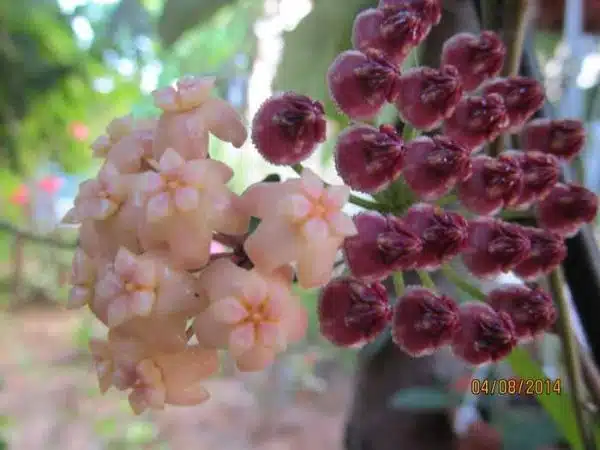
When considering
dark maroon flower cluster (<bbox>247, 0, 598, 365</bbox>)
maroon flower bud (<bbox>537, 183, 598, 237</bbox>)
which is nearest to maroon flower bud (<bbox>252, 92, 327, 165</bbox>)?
dark maroon flower cluster (<bbox>247, 0, 598, 365</bbox>)

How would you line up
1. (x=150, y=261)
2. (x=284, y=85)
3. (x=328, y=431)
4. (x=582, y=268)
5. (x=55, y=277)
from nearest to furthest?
(x=150, y=261) → (x=582, y=268) → (x=284, y=85) → (x=328, y=431) → (x=55, y=277)

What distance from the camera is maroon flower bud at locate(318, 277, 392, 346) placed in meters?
0.23

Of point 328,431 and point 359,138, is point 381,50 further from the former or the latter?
point 328,431

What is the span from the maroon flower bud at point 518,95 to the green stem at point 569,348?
0.08m

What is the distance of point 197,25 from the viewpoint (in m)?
0.56

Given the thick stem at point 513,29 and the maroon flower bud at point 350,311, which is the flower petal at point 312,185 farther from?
the thick stem at point 513,29

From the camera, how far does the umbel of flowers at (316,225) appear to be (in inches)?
8.6

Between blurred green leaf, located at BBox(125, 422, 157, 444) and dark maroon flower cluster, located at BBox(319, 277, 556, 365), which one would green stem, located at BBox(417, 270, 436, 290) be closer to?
dark maroon flower cluster, located at BBox(319, 277, 556, 365)

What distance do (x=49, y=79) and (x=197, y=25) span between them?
2.27ft

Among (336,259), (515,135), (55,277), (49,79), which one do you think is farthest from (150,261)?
(55,277)

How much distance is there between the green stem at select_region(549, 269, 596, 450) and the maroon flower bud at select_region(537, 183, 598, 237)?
0.03m

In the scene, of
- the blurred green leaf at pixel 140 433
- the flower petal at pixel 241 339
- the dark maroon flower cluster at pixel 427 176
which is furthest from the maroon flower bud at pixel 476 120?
the blurred green leaf at pixel 140 433

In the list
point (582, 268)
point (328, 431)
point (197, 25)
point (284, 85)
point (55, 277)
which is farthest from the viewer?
point (55, 277)

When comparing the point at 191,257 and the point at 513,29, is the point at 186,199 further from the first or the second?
the point at 513,29
